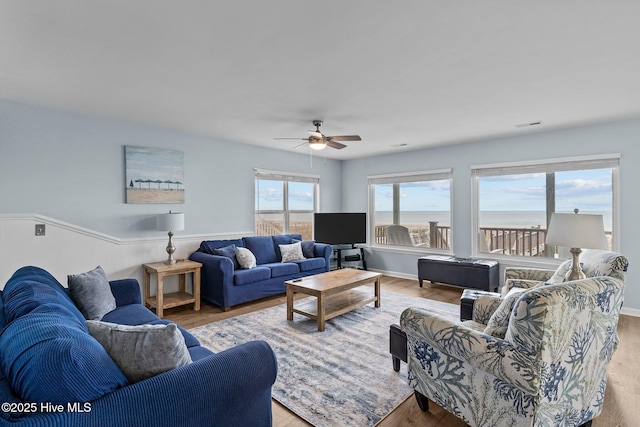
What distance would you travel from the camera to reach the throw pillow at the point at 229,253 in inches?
176

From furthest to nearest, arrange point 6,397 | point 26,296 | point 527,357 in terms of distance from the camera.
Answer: point 26,296, point 527,357, point 6,397

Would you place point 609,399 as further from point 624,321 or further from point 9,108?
point 9,108

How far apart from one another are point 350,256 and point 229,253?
2643 millimetres

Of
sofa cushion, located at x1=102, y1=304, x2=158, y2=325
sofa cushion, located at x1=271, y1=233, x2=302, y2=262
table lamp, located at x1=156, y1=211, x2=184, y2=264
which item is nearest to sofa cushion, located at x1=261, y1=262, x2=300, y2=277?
sofa cushion, located at x1=271, y1=233, x2=302, y2=262

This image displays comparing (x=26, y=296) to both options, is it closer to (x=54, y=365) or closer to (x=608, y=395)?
(x=54, y=365)

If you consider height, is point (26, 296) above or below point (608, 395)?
above

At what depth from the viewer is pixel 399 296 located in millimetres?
4715

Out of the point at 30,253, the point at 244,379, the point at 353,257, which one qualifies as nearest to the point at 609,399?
the point at 244,379

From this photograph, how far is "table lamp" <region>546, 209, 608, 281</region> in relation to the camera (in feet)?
8.11

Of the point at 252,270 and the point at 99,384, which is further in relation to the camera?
the point at 252,270

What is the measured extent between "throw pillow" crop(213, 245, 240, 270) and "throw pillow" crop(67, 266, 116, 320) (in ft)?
6.16

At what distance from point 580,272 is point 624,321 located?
2113 millimetres

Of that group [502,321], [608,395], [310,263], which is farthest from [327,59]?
[310,263]

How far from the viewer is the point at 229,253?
4527 mm
